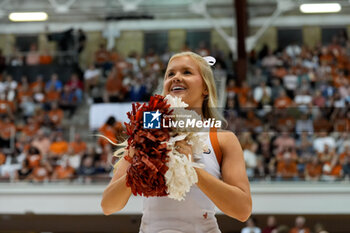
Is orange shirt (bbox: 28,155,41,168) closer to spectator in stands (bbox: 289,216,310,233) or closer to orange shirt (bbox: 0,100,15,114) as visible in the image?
orange shirt (bbox: 0,100,15,114)

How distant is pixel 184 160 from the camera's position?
1237 millimetres

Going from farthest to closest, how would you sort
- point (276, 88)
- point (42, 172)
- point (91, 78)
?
point (91, 78) → point (276, 88) → point (42, 172)

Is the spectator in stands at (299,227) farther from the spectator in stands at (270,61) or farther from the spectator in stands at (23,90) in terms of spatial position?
the spectator in stands at (23,90)

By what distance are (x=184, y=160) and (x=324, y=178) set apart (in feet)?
23.1

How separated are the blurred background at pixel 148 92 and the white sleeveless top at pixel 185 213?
10.4 ft

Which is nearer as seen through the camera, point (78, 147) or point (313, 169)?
point (313, 169)

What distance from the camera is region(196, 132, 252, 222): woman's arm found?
1.30 metres

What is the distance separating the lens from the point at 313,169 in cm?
773

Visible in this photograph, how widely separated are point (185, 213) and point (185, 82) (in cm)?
34

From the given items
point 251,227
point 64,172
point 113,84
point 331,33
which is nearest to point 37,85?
point 113,84

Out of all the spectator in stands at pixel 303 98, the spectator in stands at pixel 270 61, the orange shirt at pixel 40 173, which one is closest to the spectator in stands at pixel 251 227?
the spectator in stands at pixel 303 98

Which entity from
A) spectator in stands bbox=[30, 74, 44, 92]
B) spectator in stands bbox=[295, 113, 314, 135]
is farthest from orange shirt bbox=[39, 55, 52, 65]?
spectator in stands bbox=[295, 113, 314, 135]

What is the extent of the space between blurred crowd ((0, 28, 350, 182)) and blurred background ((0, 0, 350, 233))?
0.08ft

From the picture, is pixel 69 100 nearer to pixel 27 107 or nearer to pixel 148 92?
pixel 27 107
